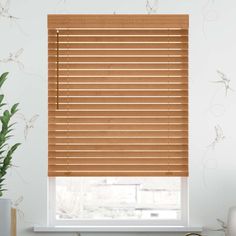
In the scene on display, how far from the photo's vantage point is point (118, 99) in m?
3.84

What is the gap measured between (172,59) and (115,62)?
0.37 m

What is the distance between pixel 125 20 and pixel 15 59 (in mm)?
744

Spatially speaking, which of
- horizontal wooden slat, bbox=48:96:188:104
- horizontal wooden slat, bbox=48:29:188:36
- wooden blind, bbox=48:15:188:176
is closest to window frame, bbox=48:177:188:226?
wooden blind, bbox=48:15:188:176

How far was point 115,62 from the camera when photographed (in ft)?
12.7

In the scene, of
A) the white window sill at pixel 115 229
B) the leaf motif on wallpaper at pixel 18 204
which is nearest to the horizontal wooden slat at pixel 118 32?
the leaf motif on wallpaper at pixel 18 204

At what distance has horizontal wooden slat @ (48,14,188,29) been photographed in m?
3.83

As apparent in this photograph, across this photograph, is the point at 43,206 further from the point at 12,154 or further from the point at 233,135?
the point at 233,135

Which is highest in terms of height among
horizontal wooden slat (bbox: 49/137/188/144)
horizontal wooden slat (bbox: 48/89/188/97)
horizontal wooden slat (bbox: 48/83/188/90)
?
horizontal wooden slat (bbox: 48/83/188/90)

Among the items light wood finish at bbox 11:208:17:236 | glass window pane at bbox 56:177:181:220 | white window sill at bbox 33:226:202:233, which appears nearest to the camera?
light wood finish at bbox 11:208:17:236

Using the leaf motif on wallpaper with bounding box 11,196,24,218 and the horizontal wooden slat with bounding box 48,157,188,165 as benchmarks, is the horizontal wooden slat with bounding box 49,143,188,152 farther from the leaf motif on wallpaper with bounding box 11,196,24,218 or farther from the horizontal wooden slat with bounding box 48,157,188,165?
the leaf motif on wallpaper with bounding box 11,196,24,218

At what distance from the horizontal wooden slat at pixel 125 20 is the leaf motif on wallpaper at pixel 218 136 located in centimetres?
68

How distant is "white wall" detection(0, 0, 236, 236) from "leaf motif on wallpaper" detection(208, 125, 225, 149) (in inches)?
0.7

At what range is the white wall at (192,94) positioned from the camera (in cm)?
380

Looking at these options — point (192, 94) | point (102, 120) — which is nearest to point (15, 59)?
point (102, 120)
